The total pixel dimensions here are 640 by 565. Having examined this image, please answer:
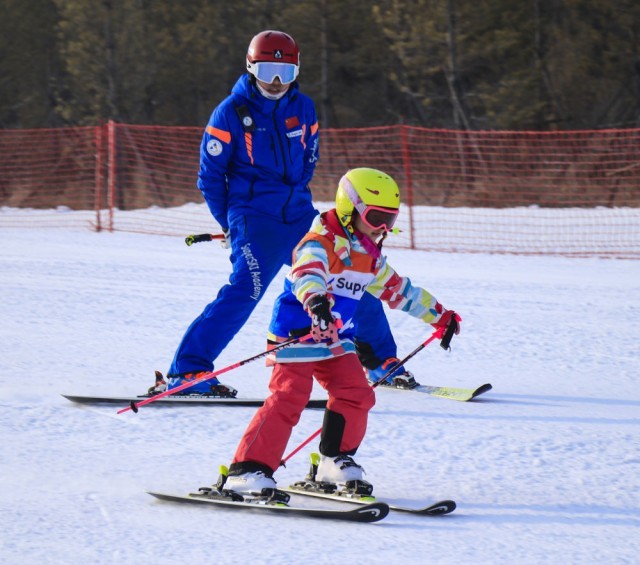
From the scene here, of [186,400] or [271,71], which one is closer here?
[271,71]

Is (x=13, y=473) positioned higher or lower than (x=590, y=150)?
lower

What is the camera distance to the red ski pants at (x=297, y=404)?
13.0ft

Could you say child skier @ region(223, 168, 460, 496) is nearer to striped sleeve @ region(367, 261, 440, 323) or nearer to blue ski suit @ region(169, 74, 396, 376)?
striped sleeve @ region(367, 261, 440, 323)

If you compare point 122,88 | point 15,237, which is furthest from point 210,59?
point 15,237

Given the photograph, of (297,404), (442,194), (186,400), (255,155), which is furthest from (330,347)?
(442,194)

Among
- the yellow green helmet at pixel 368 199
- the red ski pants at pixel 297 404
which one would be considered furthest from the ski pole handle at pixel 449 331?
the yellow green helmet at pixel 368 199

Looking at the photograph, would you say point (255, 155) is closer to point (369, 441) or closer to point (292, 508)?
point (369, 441)

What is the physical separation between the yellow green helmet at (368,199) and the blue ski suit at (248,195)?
1.48 m

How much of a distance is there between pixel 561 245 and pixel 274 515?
10.5 metres

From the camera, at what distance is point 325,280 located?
13.3 feet

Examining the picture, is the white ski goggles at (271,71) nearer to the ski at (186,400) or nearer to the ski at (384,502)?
the ski at (186,400)

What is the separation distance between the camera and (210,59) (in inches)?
1200

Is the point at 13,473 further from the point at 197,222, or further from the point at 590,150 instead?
the point at 590,150

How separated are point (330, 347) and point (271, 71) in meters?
1.92
